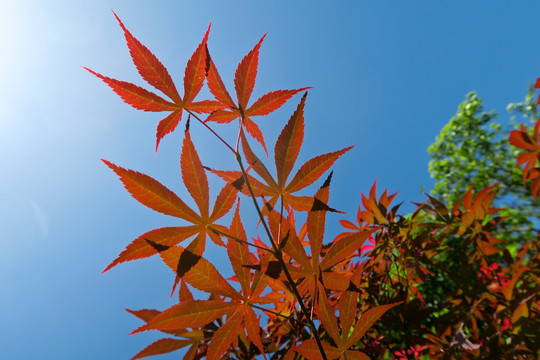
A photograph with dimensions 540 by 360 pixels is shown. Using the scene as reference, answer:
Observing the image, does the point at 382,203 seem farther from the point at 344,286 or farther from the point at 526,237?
the point at 526,237

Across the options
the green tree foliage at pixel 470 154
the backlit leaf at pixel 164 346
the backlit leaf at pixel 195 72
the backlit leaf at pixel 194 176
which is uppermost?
the green tree foliage at pixel 470 154

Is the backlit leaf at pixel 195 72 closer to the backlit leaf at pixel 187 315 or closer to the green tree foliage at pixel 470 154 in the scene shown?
the backlit leaf at pixel 187 315

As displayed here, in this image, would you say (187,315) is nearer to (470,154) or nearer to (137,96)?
(137,96)

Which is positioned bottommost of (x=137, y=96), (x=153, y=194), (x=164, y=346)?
(x=164, y=346)

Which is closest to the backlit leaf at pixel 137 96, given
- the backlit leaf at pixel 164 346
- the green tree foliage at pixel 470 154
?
the backlit leaf at pixel 164 346

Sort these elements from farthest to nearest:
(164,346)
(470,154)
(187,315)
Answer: (470,154) < (164,346) < (187,315)

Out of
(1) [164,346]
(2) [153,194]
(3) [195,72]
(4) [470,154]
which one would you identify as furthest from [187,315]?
(4) [470,154]

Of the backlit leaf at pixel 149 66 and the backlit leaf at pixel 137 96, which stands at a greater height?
the backlit leaf at pixel 149 66

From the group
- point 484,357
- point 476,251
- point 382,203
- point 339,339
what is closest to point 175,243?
point 339,339

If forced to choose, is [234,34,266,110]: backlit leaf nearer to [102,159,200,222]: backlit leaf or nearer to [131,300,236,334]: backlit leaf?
[102,159,200,222]: backlit leaf

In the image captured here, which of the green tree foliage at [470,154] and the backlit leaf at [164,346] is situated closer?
the backlit leaf at [164,346]

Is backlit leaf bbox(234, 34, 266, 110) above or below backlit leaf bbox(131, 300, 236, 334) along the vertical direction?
above

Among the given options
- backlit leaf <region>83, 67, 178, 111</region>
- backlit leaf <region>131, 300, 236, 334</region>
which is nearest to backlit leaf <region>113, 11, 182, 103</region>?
backlit leaf <region>83, 67, 178, 111</region>

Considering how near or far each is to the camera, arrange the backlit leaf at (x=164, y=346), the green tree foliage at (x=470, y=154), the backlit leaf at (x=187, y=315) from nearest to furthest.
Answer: the backlit leaf at (x=187, y=315) < the backlit leaf at (x=164, y=346) < the green tree foliage at (x=470, y=154)
